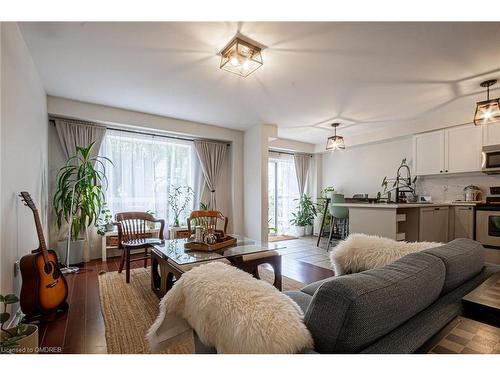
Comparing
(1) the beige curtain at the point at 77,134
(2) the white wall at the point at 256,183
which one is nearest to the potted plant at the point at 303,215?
(2) the white wall at the point at 256,183

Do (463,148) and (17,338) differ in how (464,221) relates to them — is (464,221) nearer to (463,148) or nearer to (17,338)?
(463,148)

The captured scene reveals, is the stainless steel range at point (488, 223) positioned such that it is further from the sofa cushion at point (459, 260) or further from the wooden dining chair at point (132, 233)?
the wooden dining chair at point (132, 233)

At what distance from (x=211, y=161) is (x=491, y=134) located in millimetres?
4446

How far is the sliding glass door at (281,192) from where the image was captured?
5.97 m

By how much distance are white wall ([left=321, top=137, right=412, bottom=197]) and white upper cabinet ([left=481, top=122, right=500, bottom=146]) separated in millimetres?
1156

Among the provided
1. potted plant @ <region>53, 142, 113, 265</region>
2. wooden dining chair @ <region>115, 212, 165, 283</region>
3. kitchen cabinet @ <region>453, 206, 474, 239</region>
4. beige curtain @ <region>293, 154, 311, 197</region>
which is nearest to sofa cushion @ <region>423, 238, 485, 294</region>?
wooden dining chair @ <region>115, 212, 165, 283</region>

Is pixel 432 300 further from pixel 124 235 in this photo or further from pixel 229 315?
pixel 124 235

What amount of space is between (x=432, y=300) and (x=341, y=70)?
91.5 inches

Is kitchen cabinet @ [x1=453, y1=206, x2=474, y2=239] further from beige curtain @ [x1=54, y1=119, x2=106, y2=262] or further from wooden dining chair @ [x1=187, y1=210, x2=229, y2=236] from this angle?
beige curtain @ [x1=54, y1=119, x2=106, y2=262]

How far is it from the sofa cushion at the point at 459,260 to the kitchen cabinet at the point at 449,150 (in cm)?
327

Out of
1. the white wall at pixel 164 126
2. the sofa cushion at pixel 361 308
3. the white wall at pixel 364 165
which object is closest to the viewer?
the sofa cushion at pixel 361 308
